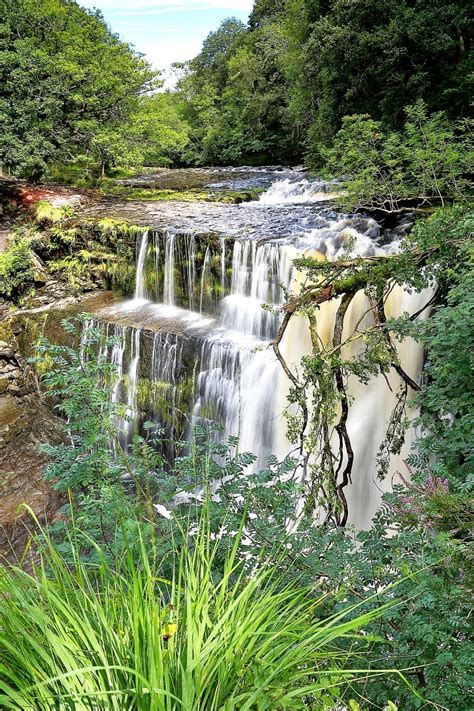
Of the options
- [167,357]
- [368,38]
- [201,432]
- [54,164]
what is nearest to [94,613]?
[201,432]

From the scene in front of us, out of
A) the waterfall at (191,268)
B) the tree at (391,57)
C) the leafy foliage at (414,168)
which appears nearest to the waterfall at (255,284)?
the waterfall at (191,268)

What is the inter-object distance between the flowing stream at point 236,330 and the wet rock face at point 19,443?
1.36m

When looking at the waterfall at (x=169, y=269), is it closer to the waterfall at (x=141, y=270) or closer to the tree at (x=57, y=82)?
the waterfall at (x=141, y=270)

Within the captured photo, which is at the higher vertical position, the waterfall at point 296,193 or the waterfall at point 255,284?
the waterfall at point 296,193

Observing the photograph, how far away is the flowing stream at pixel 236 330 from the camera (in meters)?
6.28

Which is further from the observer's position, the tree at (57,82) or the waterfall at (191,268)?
the tree at (57,82)

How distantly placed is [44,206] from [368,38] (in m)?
7.81

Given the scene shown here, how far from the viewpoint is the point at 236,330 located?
8.65 metres

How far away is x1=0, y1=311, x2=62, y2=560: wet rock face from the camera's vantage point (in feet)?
21.8

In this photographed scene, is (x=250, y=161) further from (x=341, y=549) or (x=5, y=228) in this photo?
(x=341, y=549)

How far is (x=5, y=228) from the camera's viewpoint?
44.3 ft

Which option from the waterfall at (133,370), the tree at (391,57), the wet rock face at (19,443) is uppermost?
the tree at (391,57)

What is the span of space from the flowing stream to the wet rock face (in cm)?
136

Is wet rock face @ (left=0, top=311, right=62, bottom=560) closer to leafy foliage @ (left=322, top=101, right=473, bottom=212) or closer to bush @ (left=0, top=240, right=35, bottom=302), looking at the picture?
bush @ (left=0, top=240, right=35, bottom=302)
